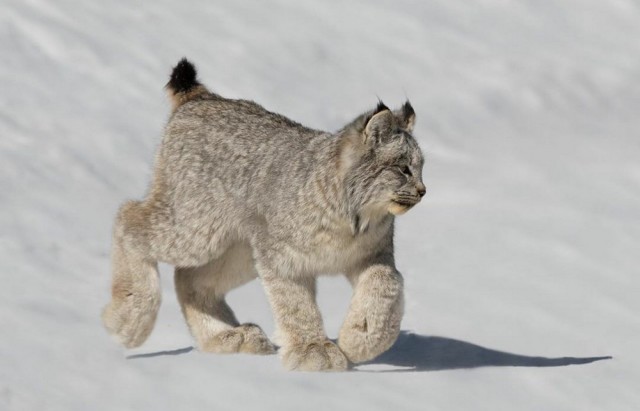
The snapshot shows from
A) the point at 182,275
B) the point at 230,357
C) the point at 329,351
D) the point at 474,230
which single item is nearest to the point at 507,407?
the point at 329,351

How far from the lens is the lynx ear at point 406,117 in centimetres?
821

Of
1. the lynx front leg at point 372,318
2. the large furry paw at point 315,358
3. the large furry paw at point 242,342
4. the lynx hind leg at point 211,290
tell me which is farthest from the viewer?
the lynx hind leg at point 211,290

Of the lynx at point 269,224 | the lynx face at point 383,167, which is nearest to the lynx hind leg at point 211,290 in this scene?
the lynx at point 269,224

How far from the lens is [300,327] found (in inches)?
319

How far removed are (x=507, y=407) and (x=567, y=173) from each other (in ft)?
17.8

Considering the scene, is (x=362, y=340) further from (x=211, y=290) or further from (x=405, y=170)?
(x=211, y=290)

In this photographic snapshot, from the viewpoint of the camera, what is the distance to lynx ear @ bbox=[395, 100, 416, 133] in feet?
26.9

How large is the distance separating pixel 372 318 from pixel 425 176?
476cm

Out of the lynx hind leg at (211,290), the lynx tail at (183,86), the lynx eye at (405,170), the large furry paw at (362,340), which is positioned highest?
the lynx tail at (183,86)

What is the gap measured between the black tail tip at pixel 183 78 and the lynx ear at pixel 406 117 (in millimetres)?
1658

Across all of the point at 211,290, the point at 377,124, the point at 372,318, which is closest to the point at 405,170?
the point at 377,124

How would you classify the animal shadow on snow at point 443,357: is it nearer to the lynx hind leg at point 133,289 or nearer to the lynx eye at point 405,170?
the lynx hind leg at point 133,289

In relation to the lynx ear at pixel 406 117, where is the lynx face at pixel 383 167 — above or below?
below

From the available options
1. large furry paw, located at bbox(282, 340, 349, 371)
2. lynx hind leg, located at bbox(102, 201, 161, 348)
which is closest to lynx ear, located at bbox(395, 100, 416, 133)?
large furry paw, located at bbox(282, 340, 349, 371)
